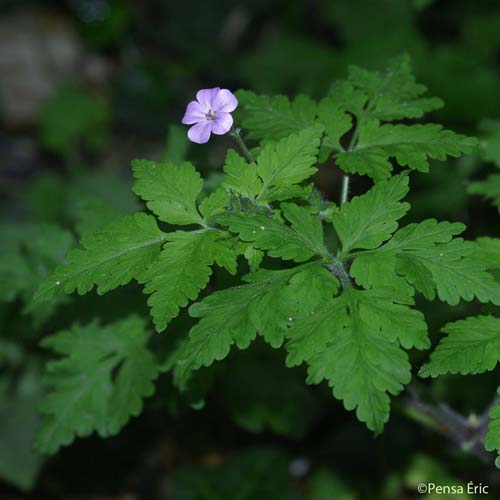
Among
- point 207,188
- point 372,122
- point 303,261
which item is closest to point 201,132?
point 303,261

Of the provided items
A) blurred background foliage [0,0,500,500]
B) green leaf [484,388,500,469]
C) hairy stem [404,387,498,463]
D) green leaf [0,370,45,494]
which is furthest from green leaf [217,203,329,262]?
green leaf [0,370,45,494]

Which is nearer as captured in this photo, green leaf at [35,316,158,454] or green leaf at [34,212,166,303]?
green leaf at [34,212,166,303]

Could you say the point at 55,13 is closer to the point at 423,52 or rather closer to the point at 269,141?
the point at 423,52

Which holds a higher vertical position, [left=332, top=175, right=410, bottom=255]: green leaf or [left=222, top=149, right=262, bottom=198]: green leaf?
[left=222, top=149, right=262, bottom=198]: green leaf

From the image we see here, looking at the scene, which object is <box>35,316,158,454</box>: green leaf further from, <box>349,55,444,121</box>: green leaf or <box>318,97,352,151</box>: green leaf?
<box>349,55,444,121</box>: green leaf

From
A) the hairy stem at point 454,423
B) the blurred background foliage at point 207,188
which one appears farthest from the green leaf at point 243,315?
the hairy stem at point 454,423
